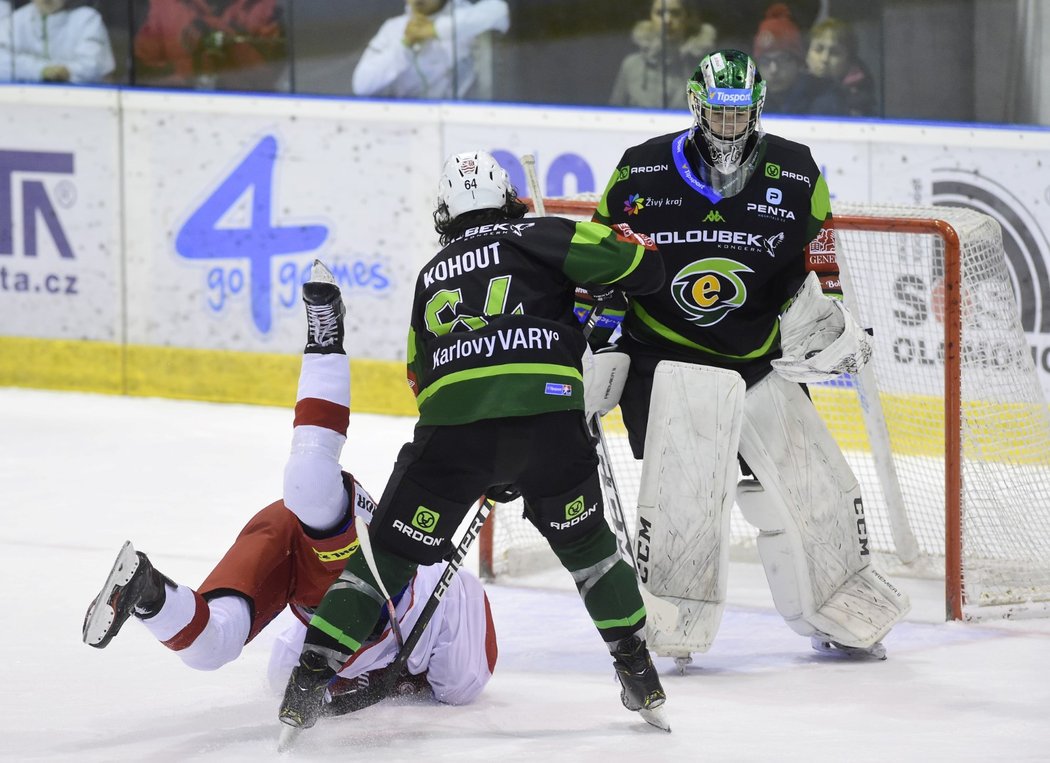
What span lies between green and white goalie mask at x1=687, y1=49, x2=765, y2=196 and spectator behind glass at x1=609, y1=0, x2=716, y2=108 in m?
2.41

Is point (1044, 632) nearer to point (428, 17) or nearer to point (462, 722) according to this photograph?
point (462, 722)

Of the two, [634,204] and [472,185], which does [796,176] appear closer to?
[634,204]

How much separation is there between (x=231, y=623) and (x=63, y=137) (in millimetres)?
4371

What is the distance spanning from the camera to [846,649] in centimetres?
379

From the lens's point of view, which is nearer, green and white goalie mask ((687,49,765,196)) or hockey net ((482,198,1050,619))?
green and white goalie mask ((687,49,765,196))

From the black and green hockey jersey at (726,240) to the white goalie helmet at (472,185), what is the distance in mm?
608

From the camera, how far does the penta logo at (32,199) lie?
7078 millimetres

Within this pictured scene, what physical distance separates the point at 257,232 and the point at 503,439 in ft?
12.7

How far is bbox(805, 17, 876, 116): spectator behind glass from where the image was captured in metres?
5.79

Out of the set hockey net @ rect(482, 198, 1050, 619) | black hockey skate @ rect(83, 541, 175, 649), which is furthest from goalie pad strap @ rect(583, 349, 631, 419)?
black hockey skate @ rect(83, 541, 175, 649)

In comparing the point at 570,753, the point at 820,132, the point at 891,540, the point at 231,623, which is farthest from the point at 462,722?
the point at 820,132

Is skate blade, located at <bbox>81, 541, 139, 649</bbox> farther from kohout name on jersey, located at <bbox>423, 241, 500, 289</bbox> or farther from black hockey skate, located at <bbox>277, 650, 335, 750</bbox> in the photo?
kohout name on jersey, located at <bbox>423, 241, 500, 289</bbox>

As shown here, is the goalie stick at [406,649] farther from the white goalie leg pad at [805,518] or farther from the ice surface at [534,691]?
→ the white goalie leg pad at [805,518]

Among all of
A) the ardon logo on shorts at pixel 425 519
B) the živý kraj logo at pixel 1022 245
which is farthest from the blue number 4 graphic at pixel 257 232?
the ardon logo on shorts at pixel 425 519
